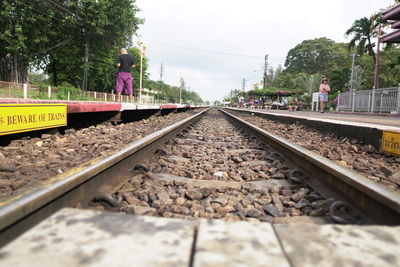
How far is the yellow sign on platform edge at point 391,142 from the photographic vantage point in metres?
3.31

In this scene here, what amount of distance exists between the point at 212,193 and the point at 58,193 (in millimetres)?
1159

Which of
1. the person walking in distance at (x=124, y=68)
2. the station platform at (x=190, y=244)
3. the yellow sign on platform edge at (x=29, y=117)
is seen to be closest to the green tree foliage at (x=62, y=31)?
the person walking in distance at (x=124, y=68)

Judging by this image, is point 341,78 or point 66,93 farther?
Result: point 341,78

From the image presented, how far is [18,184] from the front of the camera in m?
1.92

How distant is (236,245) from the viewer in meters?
0.99

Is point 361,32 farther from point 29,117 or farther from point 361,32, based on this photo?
point 29,117

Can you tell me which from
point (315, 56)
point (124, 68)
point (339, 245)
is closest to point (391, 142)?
point (339, 245)

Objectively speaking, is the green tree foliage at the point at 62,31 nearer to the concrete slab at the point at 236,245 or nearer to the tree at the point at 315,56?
the concrete slab at the point at 236,245

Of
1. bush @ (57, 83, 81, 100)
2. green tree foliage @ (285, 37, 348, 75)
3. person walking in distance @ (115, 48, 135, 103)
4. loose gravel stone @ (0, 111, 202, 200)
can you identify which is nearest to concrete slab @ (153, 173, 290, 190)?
loose gravel stone @ (0, 111, 202, 200)

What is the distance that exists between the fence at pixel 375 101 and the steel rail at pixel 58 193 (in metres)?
16.1

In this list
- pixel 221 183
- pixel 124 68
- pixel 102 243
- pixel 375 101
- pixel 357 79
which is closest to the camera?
pixel 102 243

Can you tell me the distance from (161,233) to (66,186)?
0.73m

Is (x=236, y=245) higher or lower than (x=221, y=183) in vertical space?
higher

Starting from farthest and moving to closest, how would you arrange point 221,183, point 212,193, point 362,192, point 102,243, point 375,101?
point 375,101 < point 221,183 < point 212,193 < point 362,192 < point 102,243
